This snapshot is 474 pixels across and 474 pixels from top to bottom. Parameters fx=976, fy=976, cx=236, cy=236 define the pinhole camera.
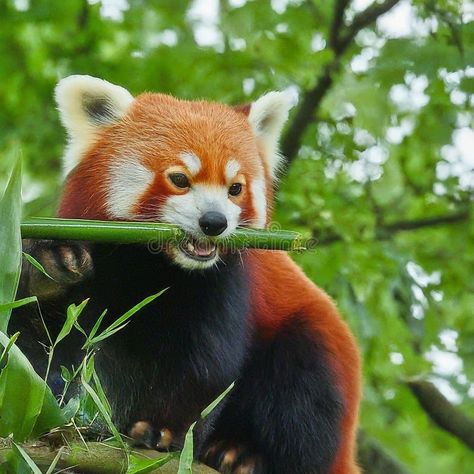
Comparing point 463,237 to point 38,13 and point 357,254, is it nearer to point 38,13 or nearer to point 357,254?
point 357,254

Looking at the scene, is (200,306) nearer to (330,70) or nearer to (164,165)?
(164,165)

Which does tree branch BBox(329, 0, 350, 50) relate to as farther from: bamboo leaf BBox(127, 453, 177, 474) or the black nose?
bamboo leaf BBox(127, 453, 177, 474)

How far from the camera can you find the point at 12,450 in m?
2.31

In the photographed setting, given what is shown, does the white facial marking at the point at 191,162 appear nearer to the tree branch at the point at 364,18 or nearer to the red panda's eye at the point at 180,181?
the red panda's eye at the point at 180,181

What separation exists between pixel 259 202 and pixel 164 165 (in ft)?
1.48

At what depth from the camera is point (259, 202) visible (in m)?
4.09

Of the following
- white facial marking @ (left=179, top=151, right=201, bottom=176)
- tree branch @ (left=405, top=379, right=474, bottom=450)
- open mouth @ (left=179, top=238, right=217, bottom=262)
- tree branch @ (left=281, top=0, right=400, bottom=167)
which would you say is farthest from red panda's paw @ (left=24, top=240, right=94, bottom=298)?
tree branch @ (left=405, top=379, right=474, bottom=450)

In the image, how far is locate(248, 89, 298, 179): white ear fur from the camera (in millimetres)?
4430

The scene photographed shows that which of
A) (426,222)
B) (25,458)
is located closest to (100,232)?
(25,458)

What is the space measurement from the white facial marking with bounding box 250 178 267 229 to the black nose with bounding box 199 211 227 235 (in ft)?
1.28

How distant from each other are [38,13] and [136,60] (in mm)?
874

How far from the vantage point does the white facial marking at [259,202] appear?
4.05 m

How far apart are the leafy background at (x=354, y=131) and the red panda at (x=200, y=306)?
1.54 m

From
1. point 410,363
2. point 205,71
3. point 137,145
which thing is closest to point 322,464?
point 137,145
